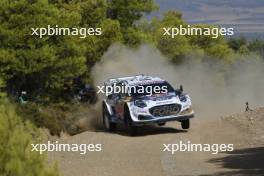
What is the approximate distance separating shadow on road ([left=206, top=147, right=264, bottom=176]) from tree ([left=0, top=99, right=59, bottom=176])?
6724 mm

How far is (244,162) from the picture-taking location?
1658 cm

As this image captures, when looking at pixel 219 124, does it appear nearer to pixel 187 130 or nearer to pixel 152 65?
pixel 187 130

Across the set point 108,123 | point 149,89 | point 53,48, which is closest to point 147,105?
point 149,89

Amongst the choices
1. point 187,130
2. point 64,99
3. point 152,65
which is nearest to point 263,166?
point 187,130

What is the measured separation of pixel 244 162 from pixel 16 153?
28.7 ft

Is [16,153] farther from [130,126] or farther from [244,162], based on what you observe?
[130,126]

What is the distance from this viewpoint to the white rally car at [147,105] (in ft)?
75.8

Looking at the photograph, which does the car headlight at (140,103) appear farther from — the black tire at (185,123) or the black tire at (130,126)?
the black tire at (185,123)

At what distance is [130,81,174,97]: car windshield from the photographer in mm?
24075

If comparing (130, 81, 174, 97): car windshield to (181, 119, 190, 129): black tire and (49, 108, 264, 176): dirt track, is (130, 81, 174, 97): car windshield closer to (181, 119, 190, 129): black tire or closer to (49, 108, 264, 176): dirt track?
(181, 119, 190, 129): black tire

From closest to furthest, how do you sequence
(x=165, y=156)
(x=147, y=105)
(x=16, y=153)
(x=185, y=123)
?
(x=16, y=153) < (x=165, y=156) < (x=147, y=105) < (x=185, y=123)

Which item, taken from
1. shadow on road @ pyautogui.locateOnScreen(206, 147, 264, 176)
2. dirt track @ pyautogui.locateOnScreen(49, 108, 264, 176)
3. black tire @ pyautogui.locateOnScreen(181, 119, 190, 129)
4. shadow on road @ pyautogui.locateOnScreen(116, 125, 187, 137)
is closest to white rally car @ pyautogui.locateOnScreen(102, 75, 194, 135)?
black tire @ pyautogui.locateOnScreen(181, 119, 190, 129)

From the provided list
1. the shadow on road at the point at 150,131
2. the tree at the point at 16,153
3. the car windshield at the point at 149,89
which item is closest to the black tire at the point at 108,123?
the shadow on road at the point at 150,131

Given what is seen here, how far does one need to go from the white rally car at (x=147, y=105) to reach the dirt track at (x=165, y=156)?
439 millimetres
